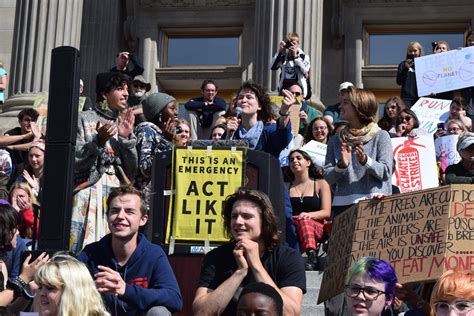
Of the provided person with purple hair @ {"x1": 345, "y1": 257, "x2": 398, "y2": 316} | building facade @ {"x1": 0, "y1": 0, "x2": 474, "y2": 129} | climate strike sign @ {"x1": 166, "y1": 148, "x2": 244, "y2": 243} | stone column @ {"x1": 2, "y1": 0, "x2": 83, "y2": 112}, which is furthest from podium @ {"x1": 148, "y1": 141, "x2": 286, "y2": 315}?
building facade @ {"x1": 0, "y1": 0, "x2": 474, "y2": 129}

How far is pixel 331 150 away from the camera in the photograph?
9.63 m

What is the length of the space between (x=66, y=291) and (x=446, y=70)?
32.7 feet

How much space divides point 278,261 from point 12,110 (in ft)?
40.5

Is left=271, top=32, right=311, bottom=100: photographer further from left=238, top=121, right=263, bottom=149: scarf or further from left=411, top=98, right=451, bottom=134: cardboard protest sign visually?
left=238, top=121, right=263, bottom=149: scarf

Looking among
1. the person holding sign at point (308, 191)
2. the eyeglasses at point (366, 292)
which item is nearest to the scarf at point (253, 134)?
the person holding sign at point (308, 191)

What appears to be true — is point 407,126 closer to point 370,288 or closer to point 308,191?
point 308,191

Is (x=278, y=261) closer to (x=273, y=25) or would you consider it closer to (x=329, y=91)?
(x=273, y=25)

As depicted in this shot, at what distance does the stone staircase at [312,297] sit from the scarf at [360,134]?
46.5 inches

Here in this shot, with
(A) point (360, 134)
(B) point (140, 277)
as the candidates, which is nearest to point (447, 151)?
(A) point (360, 134)

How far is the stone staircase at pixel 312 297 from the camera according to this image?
27.7 feet

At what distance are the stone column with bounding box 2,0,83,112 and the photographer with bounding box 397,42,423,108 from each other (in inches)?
245

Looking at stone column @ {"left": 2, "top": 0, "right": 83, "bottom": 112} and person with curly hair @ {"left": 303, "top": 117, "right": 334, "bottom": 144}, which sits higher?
stone column @ {"left": 2, "top": 0, "right": 83, "bottom": 112}

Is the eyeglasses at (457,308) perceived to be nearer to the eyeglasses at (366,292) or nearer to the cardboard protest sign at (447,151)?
the eyeglasses at (366,292)

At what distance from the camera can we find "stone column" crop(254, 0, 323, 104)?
1817cm
